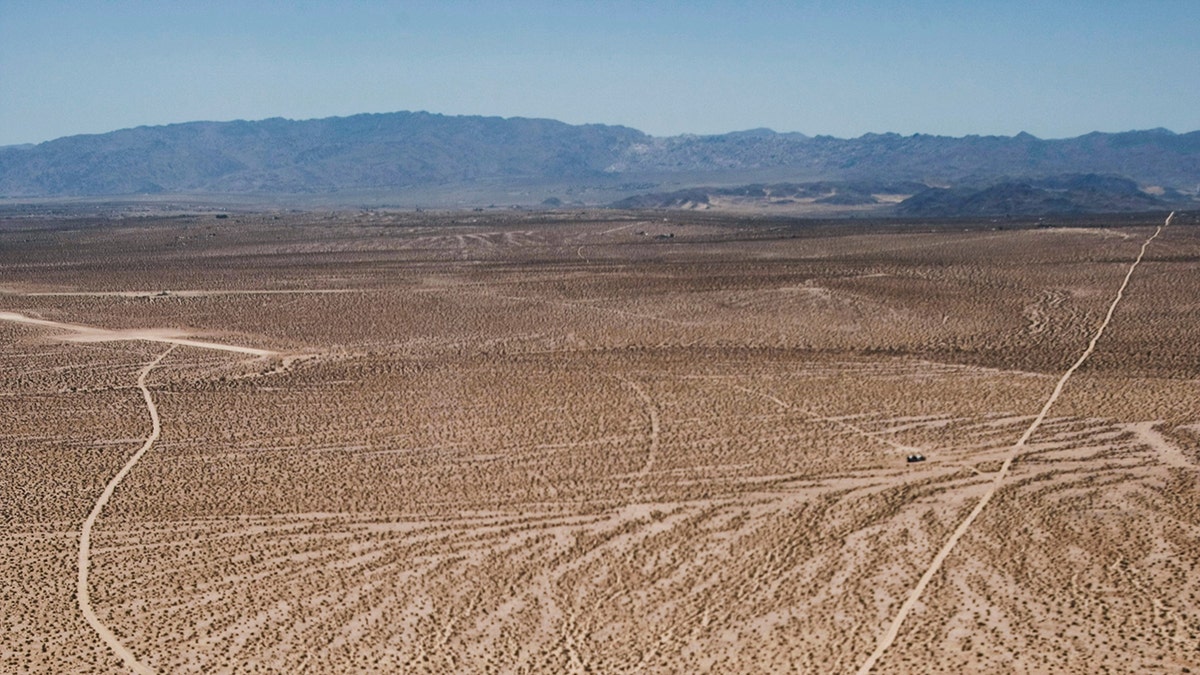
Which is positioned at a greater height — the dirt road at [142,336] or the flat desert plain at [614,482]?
the dirt road at [142,336]

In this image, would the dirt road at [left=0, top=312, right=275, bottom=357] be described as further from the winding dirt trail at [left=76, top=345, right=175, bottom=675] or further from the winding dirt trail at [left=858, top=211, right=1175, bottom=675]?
the winding dirt trail at [left=858, top=211, right=1175, bottom=675]

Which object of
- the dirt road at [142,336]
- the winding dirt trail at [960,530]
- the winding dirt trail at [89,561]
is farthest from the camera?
the dirt road at [142,336]

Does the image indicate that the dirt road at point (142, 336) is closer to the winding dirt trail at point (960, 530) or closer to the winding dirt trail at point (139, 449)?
the winding dirt trail at point (139, 449)

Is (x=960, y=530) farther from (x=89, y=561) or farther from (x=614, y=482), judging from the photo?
(x=89, y=561)

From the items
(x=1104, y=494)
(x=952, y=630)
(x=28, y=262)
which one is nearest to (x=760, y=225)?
(x=28, y=262)

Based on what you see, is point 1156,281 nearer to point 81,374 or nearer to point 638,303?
point 638,303

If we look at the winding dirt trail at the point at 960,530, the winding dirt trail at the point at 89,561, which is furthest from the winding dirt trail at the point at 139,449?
the winding dirt trail at the point at 960,530

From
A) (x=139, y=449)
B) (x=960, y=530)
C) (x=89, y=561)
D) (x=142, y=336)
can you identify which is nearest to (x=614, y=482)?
(x=960, y=530)

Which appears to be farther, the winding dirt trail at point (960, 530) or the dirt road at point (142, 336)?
the dirt road at point (142, 336)
